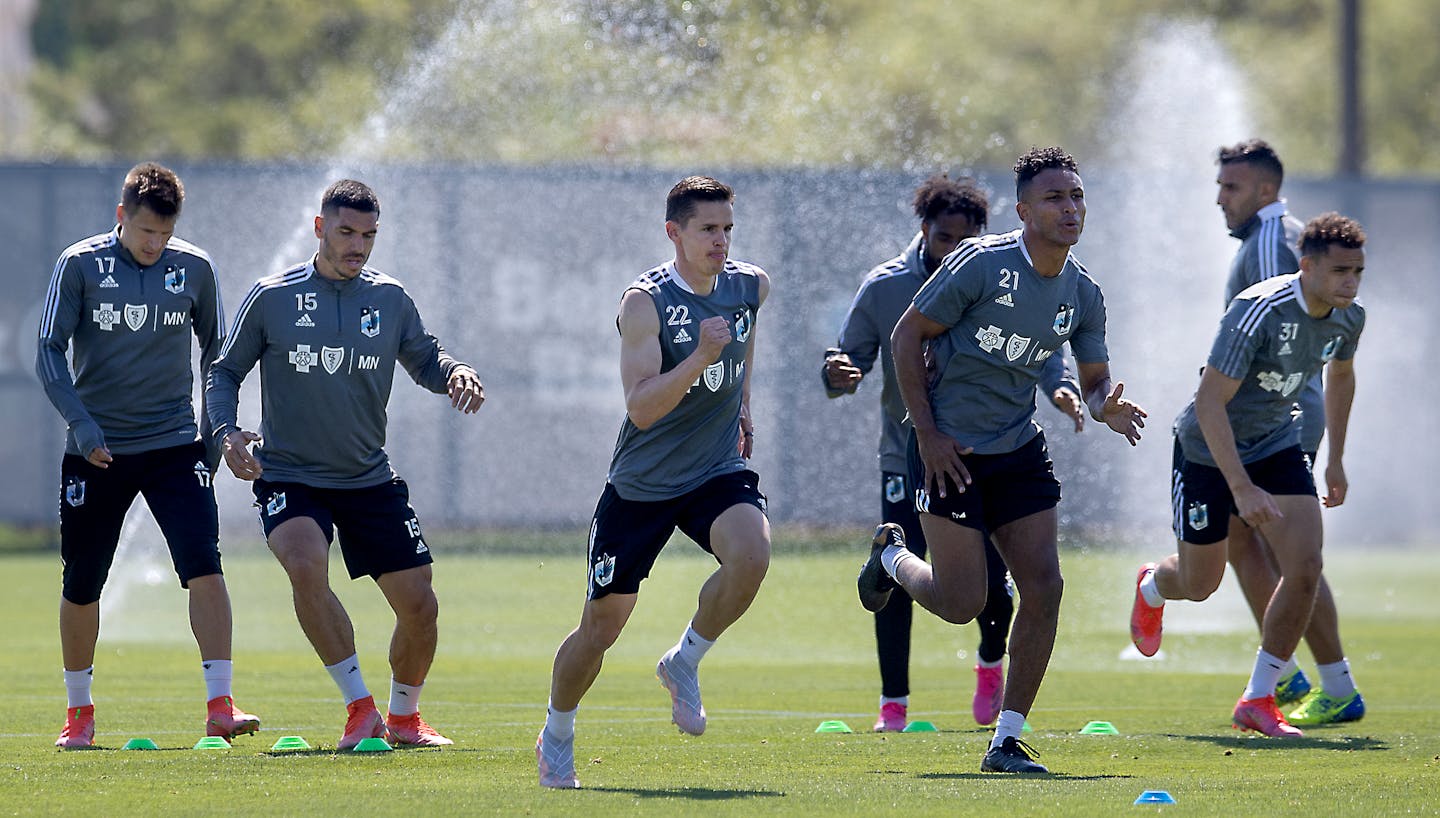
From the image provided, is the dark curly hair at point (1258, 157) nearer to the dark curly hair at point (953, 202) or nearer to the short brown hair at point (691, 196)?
the dark curly hair at point (953, 202)

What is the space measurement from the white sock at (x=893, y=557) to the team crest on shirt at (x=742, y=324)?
44.8 inches

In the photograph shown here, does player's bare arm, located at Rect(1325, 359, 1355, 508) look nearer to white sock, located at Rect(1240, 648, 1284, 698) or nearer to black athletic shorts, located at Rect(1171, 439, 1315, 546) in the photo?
black athletic shorts, located at Rect(1171, 439, 1315, 546)

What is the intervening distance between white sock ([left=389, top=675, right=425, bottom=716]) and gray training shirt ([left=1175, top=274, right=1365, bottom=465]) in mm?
3269

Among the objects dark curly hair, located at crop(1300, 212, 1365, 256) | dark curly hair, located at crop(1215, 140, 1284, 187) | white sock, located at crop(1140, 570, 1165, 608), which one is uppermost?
dark curly hair, located at crop(1215, 140, 1284, 187)

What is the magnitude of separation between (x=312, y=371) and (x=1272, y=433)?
384 cm

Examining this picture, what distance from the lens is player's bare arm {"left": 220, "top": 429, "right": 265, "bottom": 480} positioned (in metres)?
7.46

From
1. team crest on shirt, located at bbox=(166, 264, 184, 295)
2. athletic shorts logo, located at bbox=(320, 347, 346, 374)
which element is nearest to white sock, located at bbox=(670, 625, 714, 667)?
athletic shorts logo, located at bbox=(320, 347, 346, 374)

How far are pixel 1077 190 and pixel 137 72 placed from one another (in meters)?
28.1

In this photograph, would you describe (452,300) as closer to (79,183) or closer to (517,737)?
(79,183)

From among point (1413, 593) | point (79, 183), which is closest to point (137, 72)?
point (79, 183)

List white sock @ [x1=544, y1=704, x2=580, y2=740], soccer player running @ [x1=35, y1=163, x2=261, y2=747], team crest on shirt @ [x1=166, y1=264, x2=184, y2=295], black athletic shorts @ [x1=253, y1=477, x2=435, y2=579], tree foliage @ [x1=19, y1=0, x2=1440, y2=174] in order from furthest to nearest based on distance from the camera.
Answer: tree foliage @ [x1=19, y1=0, x2=1440, y2=174] → team crest on shirt @ [x1=166, y1=264, x2=184, y2=295] → soccer player running @ [x1=35, y1=163, x2=261, y2=747] → black athletic shorts @ [x1=253, y1=477, x2=435, y2=579] → white sock @ [x1=544, y1=704, x2=580, y2=740]

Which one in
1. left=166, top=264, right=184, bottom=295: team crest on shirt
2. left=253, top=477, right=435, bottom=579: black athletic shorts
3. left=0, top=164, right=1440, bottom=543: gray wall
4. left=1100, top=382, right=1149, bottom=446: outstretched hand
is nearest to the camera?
left=1100, top=382, right=1149, bottom=446: outstretched hand

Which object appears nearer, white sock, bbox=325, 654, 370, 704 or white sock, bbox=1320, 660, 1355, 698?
white sock, bbox=325, 654, 370, 704

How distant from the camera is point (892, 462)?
9109mm
